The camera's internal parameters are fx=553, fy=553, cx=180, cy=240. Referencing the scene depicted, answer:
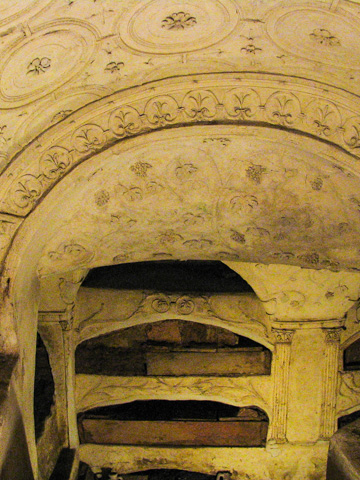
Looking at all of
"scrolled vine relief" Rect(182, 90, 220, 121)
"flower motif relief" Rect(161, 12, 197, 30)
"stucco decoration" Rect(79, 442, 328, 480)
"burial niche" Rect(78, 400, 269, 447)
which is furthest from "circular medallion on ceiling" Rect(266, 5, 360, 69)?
"stucco decoration" Rect(79, 442, 328, 480)

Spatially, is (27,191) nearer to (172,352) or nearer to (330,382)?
(172,352)

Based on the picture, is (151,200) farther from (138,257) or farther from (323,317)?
(323,317)

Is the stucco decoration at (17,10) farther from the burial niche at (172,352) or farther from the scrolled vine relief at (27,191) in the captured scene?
the burial niche at (172,352)

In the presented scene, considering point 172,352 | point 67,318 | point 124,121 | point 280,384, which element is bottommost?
point 280,384

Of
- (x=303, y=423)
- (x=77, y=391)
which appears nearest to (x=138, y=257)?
(x=77, y=391)

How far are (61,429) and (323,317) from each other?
2.90 meters

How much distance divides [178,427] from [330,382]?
5.39ft

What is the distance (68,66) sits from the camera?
265 cm

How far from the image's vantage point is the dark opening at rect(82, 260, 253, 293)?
568 centimetres

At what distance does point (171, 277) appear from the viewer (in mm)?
5895

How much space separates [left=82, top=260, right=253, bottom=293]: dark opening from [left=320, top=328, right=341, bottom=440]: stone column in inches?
38.0

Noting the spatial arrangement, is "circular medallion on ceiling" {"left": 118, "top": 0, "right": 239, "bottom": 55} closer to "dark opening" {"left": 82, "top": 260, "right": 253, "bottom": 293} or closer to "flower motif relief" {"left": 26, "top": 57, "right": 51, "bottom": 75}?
"flower motif relief" {"left": 26, "top": 57, "right": 51, "bottom": 75}

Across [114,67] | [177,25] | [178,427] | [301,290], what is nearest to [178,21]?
[177,25]

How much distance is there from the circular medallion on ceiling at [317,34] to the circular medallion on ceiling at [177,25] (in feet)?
0.70
